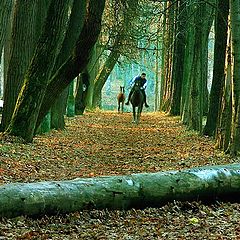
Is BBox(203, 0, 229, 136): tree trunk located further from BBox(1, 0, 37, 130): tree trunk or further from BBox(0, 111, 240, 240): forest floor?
BBox(1, 0, 37, 130): tree trunk

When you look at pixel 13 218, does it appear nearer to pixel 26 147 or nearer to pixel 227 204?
pixel 227 204

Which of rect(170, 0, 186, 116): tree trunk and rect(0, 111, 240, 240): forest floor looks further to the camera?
rect(170, 0, 186, 116): tree trunk

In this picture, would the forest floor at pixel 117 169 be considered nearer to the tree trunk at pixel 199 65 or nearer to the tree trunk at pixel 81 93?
the tree trunk at pixel 199 65

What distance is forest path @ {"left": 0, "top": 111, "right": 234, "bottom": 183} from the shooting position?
12.3 metres

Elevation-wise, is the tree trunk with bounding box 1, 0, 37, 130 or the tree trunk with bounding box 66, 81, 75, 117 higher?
the tree trunk with bounding box 1, 0, 37, 130

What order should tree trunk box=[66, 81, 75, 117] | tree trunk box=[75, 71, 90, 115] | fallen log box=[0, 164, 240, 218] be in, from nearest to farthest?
1. fallen log box=[0, 164, 240, 218]
2. tree trunk box=[66, 81, 75, 117]
3. tree trunk box=[75, 71, 90, 115]

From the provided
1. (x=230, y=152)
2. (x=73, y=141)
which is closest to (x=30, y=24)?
(x=73, y=141)

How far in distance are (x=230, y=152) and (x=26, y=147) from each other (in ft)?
16.4

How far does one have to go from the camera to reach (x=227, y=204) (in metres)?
8.89

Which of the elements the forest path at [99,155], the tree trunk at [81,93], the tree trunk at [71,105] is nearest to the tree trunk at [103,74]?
the tree trunk at [81,93]

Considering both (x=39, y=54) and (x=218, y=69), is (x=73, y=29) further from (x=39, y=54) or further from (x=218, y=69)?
(x=218, y=69)

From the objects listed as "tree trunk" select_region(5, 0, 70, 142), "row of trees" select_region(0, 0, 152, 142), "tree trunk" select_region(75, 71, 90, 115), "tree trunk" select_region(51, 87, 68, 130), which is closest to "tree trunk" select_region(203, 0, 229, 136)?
"row of trees" select_region(0, 0, 152, 142)

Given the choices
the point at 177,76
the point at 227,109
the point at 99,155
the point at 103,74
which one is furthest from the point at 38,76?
the point at 103,74

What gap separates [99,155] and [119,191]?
785cm
